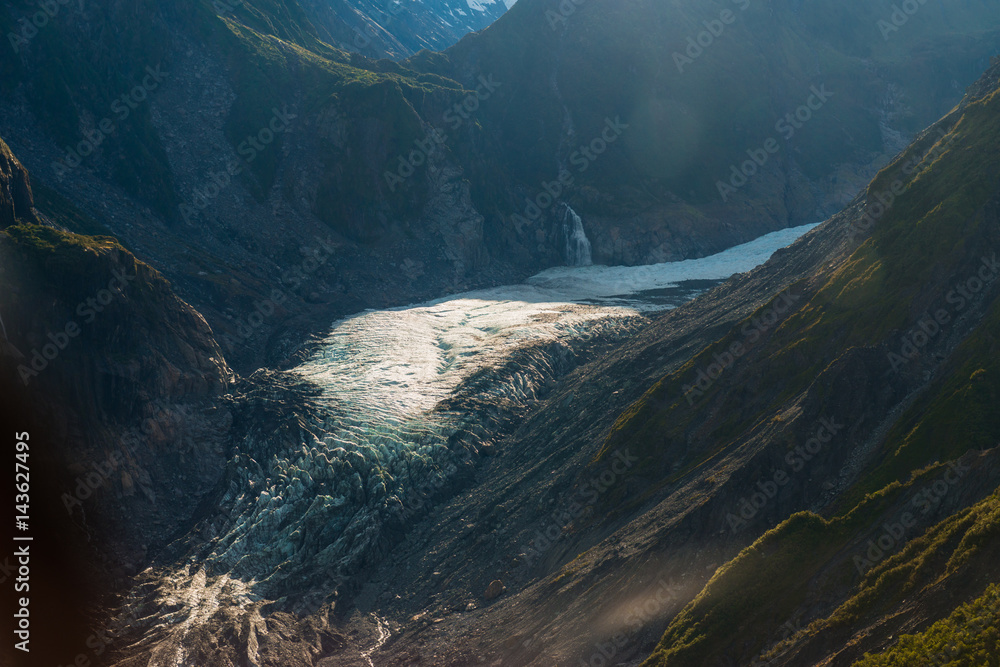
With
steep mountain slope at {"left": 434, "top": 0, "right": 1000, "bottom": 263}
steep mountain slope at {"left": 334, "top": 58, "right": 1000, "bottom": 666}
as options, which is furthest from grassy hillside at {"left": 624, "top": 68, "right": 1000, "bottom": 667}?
steep mountain slope at {"left": 434, "top": 0, "right": 1000, "bottom": 263}

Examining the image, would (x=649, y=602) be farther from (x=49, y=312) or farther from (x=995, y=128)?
(x=49, y=312)

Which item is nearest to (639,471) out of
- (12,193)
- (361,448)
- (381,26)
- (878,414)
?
(878,414)

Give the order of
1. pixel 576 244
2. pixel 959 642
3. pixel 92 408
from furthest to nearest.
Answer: pixel 576 244 → pixel 92 408 → pixel 959 642

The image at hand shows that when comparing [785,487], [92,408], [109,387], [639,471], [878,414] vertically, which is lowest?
[878,414]

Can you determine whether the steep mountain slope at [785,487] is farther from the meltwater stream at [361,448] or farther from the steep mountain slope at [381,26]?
the steep mountain slope at [381,26]

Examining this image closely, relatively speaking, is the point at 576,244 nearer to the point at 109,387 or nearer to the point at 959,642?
the point at 109,387

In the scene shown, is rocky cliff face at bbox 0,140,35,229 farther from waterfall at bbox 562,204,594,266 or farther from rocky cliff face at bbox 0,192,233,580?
waterfall at bbox 562,204,594,266
